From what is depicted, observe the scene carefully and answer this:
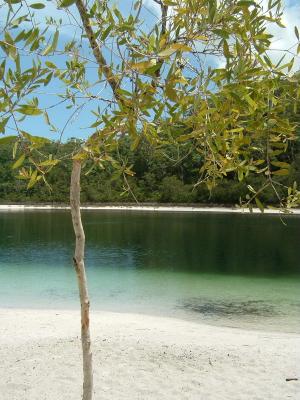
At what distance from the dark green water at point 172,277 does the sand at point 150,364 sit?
266 cm

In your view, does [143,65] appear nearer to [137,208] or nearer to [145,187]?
[137,208]

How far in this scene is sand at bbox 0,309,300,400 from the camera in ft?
14.9

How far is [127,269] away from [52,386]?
12.1 meters

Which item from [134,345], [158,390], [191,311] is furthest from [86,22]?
[191,311]

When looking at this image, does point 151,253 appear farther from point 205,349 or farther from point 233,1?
point 233,1

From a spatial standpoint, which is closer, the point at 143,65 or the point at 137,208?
the point at 143,65

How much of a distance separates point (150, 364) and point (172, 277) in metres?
9.84

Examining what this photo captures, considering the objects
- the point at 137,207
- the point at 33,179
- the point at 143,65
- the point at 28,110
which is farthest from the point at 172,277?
the point at 137,207

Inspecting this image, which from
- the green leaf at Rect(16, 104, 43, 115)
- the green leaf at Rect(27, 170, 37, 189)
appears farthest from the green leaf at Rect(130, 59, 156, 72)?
the green leaf at Rect(27, 170, 37, 189)

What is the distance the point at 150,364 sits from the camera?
17.3ft

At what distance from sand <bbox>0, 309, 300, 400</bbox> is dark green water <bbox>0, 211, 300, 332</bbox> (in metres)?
2.66

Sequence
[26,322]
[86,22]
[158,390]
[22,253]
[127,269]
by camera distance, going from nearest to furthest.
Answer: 1. [86,22]
2. [158,390]
3. [26,322]
4. [127,269]
5. [22,253]

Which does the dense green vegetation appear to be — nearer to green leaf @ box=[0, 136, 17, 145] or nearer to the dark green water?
the dark green water

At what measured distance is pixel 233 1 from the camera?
1.88 m
